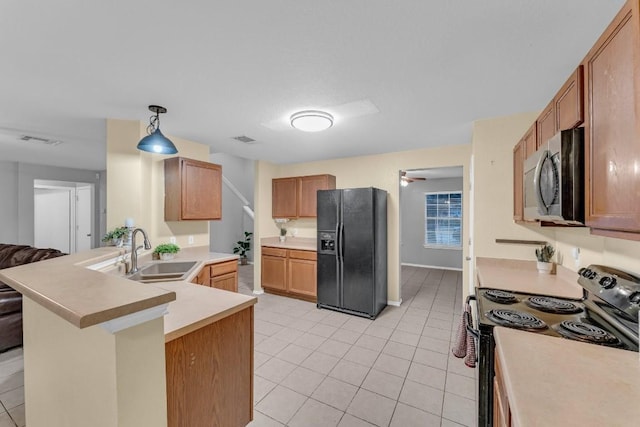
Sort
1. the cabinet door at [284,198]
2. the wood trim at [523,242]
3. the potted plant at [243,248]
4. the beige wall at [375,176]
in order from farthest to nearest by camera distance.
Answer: the potted plant at [243,248] < the cabinet door at [284,198] < the beige wall at [375,176] < the wood trim at [523,242]

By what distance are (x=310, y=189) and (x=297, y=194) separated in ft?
0.92

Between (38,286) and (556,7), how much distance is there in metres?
2.64

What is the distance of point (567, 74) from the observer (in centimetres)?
186

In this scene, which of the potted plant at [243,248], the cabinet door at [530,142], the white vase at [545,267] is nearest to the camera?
the cabinet door at [530,142]

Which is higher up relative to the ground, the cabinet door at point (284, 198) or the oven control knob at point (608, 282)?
the cabinet door at point (284, 198)

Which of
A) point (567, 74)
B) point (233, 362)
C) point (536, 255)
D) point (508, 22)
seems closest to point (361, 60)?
point (508, 22)

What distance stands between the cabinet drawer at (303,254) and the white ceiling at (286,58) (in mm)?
2160

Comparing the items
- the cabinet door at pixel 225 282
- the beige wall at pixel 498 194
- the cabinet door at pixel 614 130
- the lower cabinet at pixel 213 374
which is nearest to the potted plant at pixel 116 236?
the cabinet door at pixel 225 282

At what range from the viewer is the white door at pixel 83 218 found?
6.38 meters

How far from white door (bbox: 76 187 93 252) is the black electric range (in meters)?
7.98

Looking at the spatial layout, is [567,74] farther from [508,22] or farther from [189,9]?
[189,9]

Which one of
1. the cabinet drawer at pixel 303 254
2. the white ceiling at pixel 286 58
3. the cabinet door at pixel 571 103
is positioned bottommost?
the cabinet drawer at pixel 303 254

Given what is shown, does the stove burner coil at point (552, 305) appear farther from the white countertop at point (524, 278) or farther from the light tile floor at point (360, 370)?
the light tile floor at point (360, 370)

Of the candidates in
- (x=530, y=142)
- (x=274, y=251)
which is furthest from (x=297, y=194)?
(x=530, y=142)
